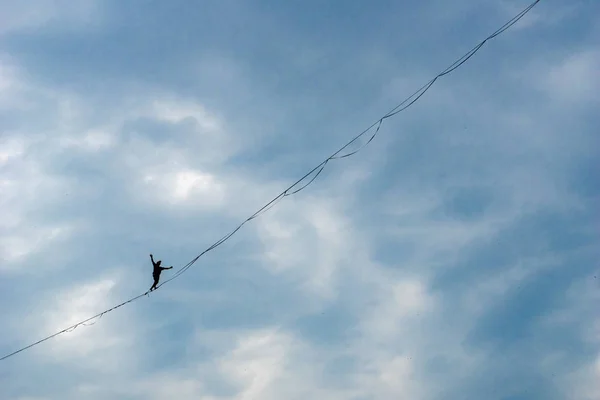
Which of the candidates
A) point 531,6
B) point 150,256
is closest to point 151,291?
point 150,256

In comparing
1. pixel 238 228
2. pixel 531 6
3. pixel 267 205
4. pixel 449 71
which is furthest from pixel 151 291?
pixel 531 6

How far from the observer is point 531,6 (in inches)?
385

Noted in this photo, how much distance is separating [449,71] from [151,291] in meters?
12.3

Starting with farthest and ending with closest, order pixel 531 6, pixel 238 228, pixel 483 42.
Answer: pixel 238 228
pixel 483 42
pixel 531 6

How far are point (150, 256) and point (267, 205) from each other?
6.84 m

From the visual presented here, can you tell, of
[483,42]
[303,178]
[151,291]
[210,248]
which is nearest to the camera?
[483,42]

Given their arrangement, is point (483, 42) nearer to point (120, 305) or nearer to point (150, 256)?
point (150, 256)

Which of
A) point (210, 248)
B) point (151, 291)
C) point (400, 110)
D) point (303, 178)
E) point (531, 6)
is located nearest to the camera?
point (531, 6)

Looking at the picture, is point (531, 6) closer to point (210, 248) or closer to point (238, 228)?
point (238, 228)

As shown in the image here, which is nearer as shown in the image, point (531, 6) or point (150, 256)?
point (531, 6)

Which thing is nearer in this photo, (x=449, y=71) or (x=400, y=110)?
(x=449, y=71)

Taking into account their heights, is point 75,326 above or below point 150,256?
below

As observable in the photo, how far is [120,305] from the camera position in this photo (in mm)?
17781

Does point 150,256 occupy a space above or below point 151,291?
above
